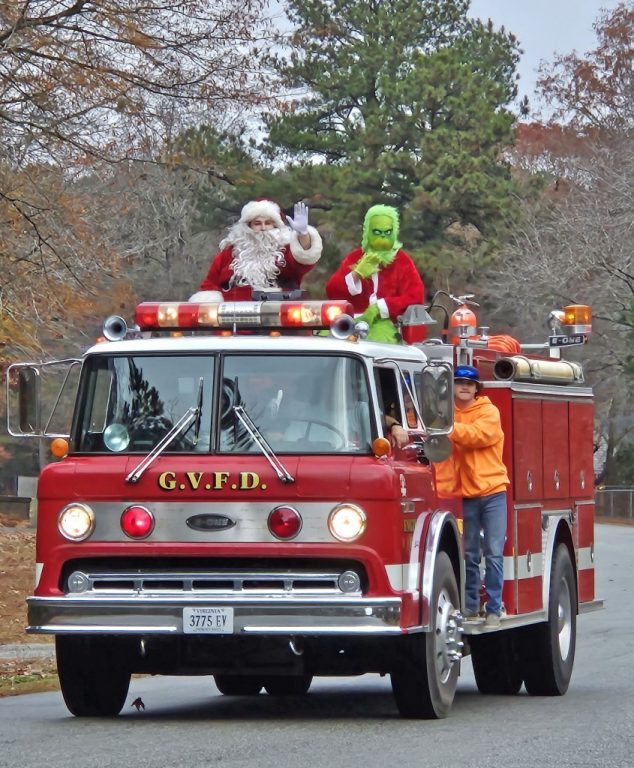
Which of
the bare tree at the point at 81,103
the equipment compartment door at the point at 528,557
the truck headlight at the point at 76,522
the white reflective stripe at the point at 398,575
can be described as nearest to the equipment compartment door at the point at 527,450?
the equipment compartment door at the point at 528,557

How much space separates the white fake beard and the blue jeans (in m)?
2.00

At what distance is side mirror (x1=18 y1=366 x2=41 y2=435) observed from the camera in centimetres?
1037

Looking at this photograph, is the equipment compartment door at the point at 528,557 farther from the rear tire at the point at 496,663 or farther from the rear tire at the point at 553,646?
the rear tire at the point at 496,663

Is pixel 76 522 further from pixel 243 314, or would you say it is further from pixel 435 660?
pixel 435 660

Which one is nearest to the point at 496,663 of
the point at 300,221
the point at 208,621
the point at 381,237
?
the point at 381,237

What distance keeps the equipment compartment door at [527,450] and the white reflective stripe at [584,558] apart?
127cm

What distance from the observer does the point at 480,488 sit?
11906mm

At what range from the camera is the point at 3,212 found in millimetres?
20766

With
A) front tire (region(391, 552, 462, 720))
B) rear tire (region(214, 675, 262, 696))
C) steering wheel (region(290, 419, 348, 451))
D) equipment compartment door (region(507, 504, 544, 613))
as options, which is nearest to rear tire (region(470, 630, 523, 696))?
equipment compartment door (region(507, 504, 544, 613))

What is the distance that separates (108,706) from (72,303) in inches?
440

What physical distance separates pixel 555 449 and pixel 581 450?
0.91 metres

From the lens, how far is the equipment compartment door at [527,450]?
40.7 ft

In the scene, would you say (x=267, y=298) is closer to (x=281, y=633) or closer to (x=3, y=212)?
(x=281, y=633)

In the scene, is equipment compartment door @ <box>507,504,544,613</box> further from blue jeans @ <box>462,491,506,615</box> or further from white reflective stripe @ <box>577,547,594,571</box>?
white reflective stripe @ <box>577,547,594,571</box>
